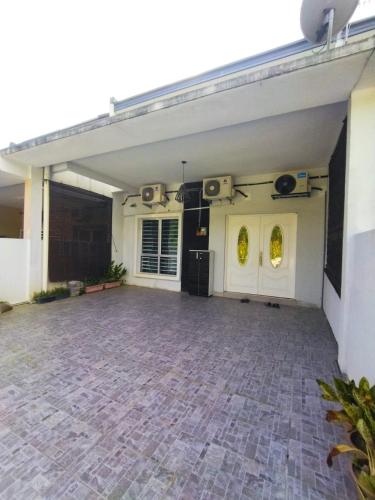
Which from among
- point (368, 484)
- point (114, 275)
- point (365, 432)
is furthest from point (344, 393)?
point (114, 275)

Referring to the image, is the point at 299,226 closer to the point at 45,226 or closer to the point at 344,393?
the point at 344,393

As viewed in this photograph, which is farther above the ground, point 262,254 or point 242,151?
point 242,151

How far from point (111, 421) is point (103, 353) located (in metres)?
1.06

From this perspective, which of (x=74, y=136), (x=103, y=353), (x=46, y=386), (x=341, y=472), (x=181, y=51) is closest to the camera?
(x=341, y=472)

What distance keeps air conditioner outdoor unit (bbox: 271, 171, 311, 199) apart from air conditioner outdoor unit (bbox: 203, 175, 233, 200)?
3.43 ft

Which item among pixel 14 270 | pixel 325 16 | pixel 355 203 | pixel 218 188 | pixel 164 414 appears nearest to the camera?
pixel 164 414

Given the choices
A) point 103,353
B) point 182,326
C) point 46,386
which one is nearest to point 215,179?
point 182,326

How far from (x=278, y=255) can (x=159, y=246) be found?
11.3 ft

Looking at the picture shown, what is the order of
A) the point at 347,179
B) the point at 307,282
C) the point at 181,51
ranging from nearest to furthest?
the point at 347,179
the point at 181,51
the point at 307,282

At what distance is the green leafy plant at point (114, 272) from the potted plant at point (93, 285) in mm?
288

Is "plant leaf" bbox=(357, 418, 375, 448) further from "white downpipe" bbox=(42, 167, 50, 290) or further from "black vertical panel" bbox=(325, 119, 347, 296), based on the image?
"white downpipe" bbox=(42, 167, 50, 290)

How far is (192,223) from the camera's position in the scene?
6035 millimetres

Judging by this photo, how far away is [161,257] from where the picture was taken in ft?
21.6

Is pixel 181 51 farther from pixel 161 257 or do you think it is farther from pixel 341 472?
pixel 341 472
